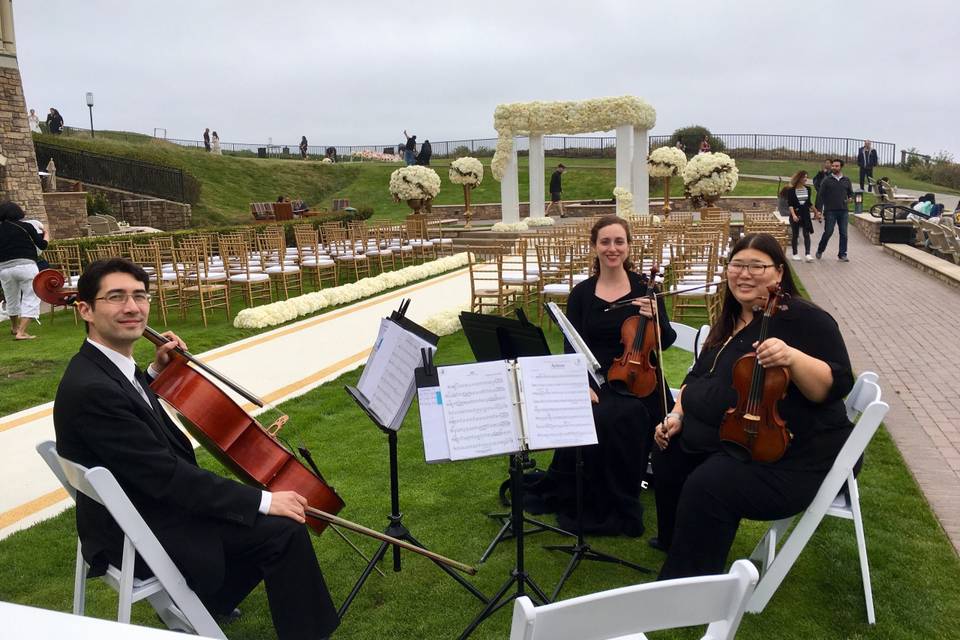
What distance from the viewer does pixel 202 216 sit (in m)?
27.8

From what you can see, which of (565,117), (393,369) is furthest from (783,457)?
(565,117)

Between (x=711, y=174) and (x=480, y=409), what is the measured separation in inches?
680

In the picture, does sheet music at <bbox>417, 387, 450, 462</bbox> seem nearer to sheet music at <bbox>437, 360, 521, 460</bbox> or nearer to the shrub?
sheet music at <bbox>437, 360, 521, 460</bbox>

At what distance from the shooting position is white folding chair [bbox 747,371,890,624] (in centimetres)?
286

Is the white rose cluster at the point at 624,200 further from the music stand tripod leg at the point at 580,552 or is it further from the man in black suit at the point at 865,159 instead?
the music stand tripod leg at the point at 580,552

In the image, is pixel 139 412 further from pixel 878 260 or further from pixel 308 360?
pixel 878 260

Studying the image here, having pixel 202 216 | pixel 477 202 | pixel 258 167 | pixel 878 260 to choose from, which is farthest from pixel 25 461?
pixel 258 167

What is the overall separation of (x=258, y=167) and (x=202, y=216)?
945 cm

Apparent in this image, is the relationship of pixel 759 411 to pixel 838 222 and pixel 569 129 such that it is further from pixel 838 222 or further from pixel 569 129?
pixel 569 129

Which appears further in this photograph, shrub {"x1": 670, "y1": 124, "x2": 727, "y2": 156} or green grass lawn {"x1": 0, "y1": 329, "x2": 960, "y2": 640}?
shrub {"x1": 670, "y1": 124, "x2": 727, "y2": 156}

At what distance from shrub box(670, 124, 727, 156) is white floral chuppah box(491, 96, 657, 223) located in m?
18.5

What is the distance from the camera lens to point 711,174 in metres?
18.5

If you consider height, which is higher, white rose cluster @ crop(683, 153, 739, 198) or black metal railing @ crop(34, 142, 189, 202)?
black metal railing @ crop(34, 142, 189, 202)

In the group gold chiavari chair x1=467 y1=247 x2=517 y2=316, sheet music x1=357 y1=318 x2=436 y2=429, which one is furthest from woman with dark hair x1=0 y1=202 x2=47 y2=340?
sheet music x1=357 y1=318 x2=436 y2=429
